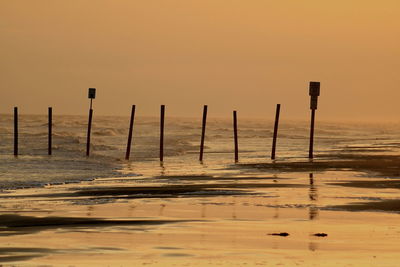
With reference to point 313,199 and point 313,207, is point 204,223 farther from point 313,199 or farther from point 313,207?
point 313,199

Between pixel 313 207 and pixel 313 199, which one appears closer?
pixel 313 207

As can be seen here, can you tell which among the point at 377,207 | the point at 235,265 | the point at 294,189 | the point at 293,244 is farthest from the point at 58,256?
the point at 294,189

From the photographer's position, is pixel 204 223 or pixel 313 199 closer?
pixel 204 223

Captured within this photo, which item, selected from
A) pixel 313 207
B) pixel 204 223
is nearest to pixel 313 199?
pixel 313 207

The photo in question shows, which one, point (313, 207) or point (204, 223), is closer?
point (204, 223)

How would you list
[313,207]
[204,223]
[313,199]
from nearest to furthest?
[204,223]
[313,207]
[313,199]

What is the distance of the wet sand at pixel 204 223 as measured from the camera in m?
10.5

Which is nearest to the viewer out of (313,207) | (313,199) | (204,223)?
(204,223)

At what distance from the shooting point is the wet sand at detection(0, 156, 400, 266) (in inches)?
414

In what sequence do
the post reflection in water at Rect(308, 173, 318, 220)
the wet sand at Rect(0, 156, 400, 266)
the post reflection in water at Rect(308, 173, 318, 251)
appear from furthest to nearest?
the post reflection in water at Rect(308, 173, 318, 220), the post reflection in water at Rect(308, 173, 318, 251), the wet sand at Rect(0, 156, 400, 266)

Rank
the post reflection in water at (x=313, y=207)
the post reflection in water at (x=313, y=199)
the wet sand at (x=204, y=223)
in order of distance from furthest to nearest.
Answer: the post reflection in water at (x=313, y=199) → the post reflection in water at (x=313, y=207) → the wet sand at (x=204, y=223)

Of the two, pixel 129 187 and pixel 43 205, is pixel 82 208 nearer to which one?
pixel 43 205

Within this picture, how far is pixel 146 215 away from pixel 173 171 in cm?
1174

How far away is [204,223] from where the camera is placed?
1338 cm
